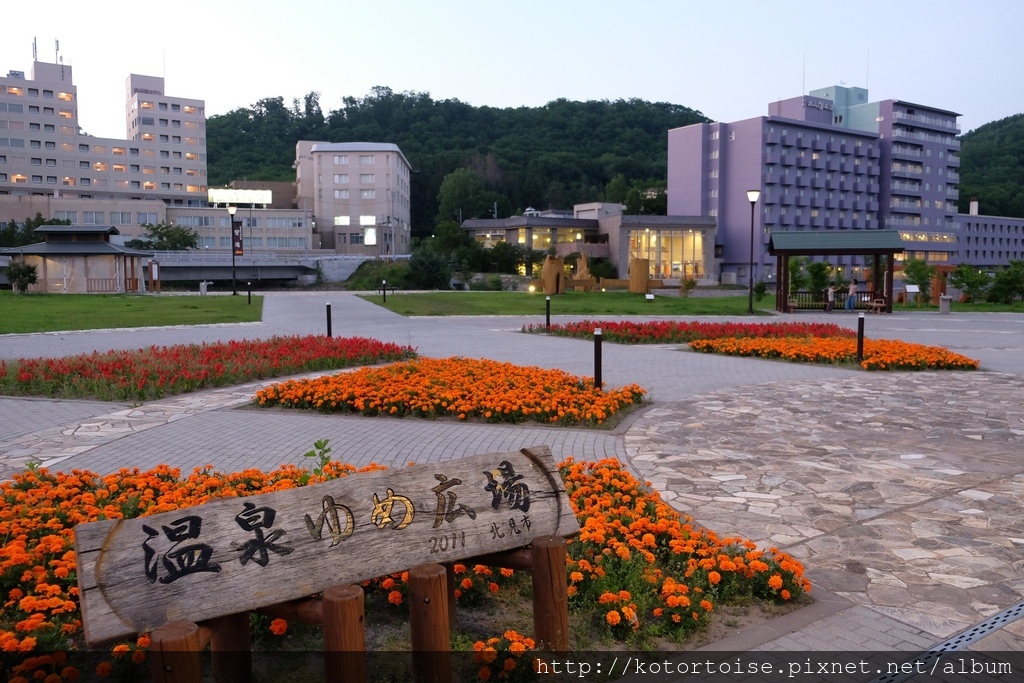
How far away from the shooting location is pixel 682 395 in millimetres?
11469

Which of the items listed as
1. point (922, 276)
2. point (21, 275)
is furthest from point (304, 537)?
point (21, 275)

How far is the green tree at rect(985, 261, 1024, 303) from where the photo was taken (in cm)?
4188

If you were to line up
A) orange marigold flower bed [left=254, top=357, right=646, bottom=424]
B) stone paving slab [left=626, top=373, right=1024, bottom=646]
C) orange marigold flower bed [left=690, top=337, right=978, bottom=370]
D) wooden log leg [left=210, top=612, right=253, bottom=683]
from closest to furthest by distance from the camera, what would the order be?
wooden log leg [left=210, top=612, right=253, bottom=683] < stone paving slab [left=626, top=373, right=1024, bottom=646] < orange marigold flower bed [left=254, top=357, right=646, bottom=424] < orange marigold flower bed [left=690, top=337, right=978, bottom=370]

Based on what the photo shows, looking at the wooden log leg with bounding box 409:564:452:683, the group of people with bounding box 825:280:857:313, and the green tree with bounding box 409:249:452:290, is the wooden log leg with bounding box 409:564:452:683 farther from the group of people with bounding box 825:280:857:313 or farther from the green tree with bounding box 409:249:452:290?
the green tree with bounding box 409:249:452:290

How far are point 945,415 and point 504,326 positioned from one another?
15889mm

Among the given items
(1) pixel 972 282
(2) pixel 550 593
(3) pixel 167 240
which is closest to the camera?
(2) pixel 550 593

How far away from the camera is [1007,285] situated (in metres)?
41.9

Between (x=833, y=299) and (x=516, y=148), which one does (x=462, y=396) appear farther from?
(x=516, y=148)

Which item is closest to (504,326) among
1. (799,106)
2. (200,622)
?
(200,622)

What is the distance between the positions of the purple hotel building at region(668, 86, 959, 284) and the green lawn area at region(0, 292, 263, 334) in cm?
5771

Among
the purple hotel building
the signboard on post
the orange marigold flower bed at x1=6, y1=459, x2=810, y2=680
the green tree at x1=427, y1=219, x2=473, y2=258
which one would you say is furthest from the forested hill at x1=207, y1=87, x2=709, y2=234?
the orange marigold flower bed at x1=6, y1=459, x2=810, y2=680

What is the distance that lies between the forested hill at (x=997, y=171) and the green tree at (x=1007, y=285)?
8225 cm

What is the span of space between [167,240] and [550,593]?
82009 millimetres

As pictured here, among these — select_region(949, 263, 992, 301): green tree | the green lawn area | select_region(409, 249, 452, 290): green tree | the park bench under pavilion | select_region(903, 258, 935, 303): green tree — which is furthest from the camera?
select_region(409, 249, 452, 290): green tree
